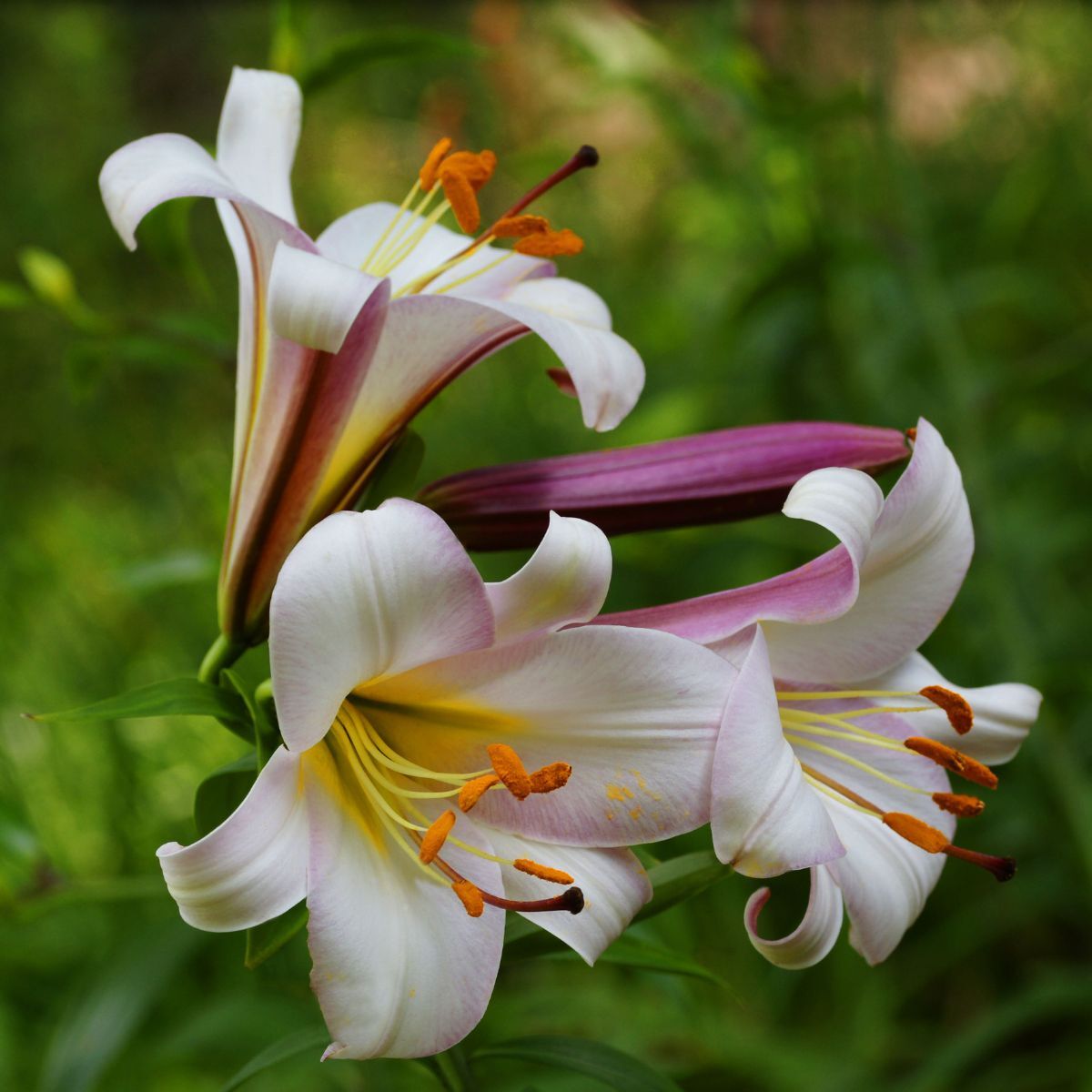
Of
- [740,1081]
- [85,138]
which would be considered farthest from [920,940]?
[85,138]

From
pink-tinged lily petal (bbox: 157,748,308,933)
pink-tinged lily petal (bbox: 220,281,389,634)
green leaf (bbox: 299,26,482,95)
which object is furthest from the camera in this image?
green leaf (bbox: 299,26,482,95)

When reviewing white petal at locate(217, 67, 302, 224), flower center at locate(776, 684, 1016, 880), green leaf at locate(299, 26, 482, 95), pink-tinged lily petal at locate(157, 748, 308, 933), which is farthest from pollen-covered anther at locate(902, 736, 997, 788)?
green leaf at locate(299, 26, 482, 95)

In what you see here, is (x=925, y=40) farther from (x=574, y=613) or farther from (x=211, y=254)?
(x=574, y=613)

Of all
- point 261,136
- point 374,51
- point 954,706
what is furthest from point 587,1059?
point 374,51

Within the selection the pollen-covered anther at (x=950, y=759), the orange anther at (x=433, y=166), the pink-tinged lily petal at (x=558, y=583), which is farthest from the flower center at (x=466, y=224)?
the pollen-covered anther at (x=950, y=759)

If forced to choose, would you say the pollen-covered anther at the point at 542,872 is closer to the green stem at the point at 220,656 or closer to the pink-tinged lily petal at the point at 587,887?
the pink-tinged lily petal at the point at 587,887

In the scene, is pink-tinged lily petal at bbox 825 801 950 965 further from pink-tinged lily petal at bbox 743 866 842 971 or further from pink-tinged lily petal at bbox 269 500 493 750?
pink-tinged lily petal at bbox 269 500 493 750
